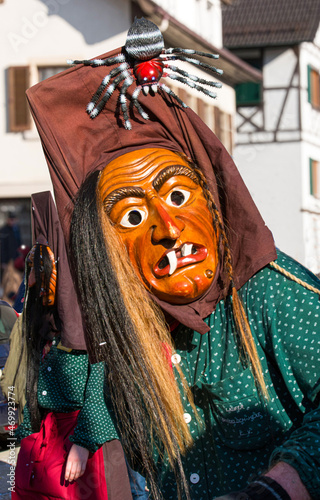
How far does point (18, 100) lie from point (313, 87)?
29.8ft

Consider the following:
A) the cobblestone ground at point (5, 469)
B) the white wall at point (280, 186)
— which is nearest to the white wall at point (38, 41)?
the white wall at point (280, 186)

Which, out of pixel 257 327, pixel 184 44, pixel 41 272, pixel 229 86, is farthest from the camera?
pixel 229 86

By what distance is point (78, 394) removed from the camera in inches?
135

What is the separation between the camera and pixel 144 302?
1.88m

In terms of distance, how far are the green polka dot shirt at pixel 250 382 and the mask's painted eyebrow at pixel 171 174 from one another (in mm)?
327

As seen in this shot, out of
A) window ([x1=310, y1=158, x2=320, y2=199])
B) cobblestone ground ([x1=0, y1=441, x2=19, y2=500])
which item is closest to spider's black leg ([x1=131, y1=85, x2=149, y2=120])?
cobblestone ground ([x1=0, y1=441, x2=19, y2=500])

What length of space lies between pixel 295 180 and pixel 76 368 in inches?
660

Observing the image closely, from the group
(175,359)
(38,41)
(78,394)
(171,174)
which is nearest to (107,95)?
(171,174)

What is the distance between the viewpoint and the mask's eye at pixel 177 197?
1.98 metres

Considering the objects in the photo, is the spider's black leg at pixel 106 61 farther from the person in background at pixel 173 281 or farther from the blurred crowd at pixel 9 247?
the blurred crowd at pixel 9 247

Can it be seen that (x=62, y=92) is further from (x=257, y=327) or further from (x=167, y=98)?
(x=257, y=327)

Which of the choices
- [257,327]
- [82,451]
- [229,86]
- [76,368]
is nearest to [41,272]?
[76,368]

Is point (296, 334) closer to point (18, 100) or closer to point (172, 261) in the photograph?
point (172, 261)

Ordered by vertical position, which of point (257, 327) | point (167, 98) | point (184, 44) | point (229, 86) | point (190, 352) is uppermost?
point (167, 98)
